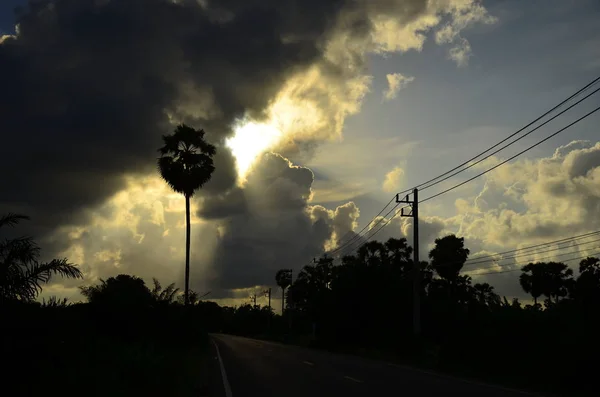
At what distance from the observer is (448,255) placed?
241ft

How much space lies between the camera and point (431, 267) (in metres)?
73.6

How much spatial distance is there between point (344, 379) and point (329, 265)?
8598cm

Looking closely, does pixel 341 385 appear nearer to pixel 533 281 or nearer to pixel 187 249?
pixel 187 249

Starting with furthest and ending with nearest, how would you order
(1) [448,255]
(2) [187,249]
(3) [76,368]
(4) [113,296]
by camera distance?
(1) [448,255] < (2) [187,249] < (4) [113,296] < (3) [76,368]

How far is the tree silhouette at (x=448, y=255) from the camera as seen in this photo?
73125 mm

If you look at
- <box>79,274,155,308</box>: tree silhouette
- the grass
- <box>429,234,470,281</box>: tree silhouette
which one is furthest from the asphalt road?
<box>429,234,470,281</box>: tree silhouette

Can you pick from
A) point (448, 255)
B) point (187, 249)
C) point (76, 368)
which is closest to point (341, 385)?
point (76, 368)

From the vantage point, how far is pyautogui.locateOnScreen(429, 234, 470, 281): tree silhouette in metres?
73.1

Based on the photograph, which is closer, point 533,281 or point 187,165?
point 187,165

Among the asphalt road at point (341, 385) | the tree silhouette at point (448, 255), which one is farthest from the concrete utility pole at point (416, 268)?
Answer: the tree silhouette at point (448, 255)

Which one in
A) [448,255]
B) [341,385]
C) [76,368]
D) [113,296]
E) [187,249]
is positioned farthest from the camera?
[448,255]

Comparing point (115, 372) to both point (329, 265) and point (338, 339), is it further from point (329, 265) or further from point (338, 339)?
point (329, 265)

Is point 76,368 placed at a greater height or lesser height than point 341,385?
greater

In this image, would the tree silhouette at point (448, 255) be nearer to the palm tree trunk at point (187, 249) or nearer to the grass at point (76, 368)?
the palm tree trunk at point (187, 249)
